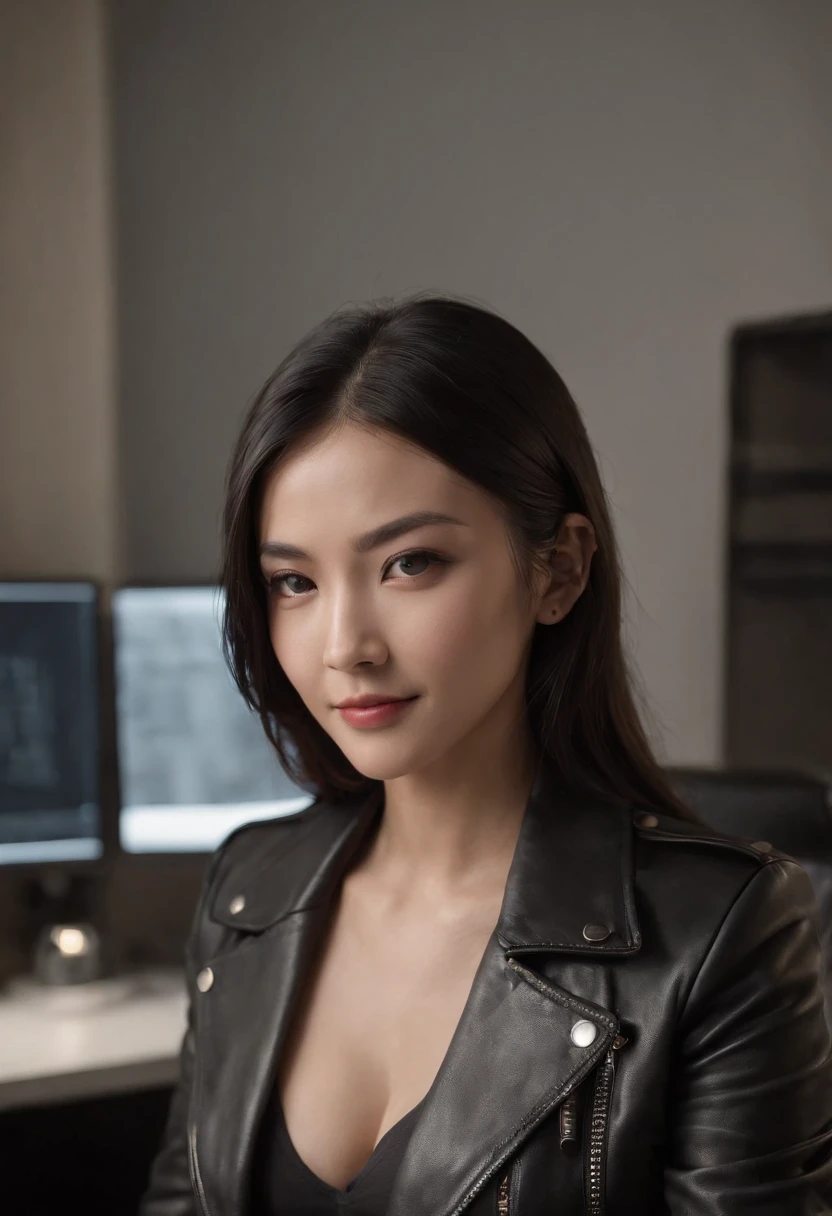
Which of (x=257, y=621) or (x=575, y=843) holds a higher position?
(x=257, y=621)

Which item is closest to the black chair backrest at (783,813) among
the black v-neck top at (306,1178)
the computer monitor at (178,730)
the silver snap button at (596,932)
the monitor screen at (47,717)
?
the silver snap button at (596,932)

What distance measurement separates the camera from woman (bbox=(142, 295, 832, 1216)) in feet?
3.22

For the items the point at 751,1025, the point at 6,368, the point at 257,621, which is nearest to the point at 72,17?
the point at 6,368

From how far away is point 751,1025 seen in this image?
97 cm

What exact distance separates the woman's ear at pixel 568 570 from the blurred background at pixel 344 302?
515 millimetres

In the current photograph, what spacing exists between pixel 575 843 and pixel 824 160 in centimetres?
235

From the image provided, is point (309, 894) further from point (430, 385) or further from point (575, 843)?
point (430, 385)

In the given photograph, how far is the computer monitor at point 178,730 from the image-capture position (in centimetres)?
204

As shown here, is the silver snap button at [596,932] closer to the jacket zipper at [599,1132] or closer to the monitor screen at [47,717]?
the jacket zipper at [599,1132]

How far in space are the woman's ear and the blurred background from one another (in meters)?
0.51

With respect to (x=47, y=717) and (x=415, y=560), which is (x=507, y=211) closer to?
(x=47, y=717)

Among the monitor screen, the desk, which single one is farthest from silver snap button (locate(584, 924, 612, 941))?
the monitor screen

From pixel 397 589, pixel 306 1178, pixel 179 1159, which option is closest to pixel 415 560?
A: pixel 397 589

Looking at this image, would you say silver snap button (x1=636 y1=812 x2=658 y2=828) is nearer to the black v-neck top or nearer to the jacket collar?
the jacket collar
